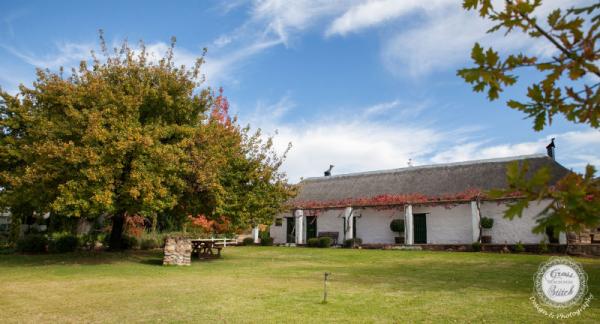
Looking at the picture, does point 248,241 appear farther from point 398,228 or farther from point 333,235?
point 398,228

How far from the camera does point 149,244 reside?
25.7m

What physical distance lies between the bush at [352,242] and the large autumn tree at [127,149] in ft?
34.3

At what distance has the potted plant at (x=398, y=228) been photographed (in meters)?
28.4

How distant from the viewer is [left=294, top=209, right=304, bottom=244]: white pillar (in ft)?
108

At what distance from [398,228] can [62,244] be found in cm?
2058

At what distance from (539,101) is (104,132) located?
15.1 metres

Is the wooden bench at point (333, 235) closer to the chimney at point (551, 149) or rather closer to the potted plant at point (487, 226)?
the potted plant at point (487, 226)

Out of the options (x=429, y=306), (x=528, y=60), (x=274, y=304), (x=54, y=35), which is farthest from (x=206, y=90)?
(x=528, y=60)

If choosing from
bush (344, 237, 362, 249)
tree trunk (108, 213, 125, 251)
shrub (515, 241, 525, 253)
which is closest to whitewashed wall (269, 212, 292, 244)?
bush (344, 237, 362, 249)

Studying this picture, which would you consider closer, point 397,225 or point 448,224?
point 448,224

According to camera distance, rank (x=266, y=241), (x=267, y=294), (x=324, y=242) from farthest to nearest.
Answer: (x=266, y=241), (x=324, y=242), (x=267, y=294)

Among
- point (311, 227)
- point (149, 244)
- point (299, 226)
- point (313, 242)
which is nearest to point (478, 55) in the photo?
point (149, 244)

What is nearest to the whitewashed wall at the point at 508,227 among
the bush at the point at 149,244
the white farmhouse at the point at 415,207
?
the white farmhouse at the point at 415,207

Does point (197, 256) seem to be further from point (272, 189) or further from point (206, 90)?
point (206, 90)
